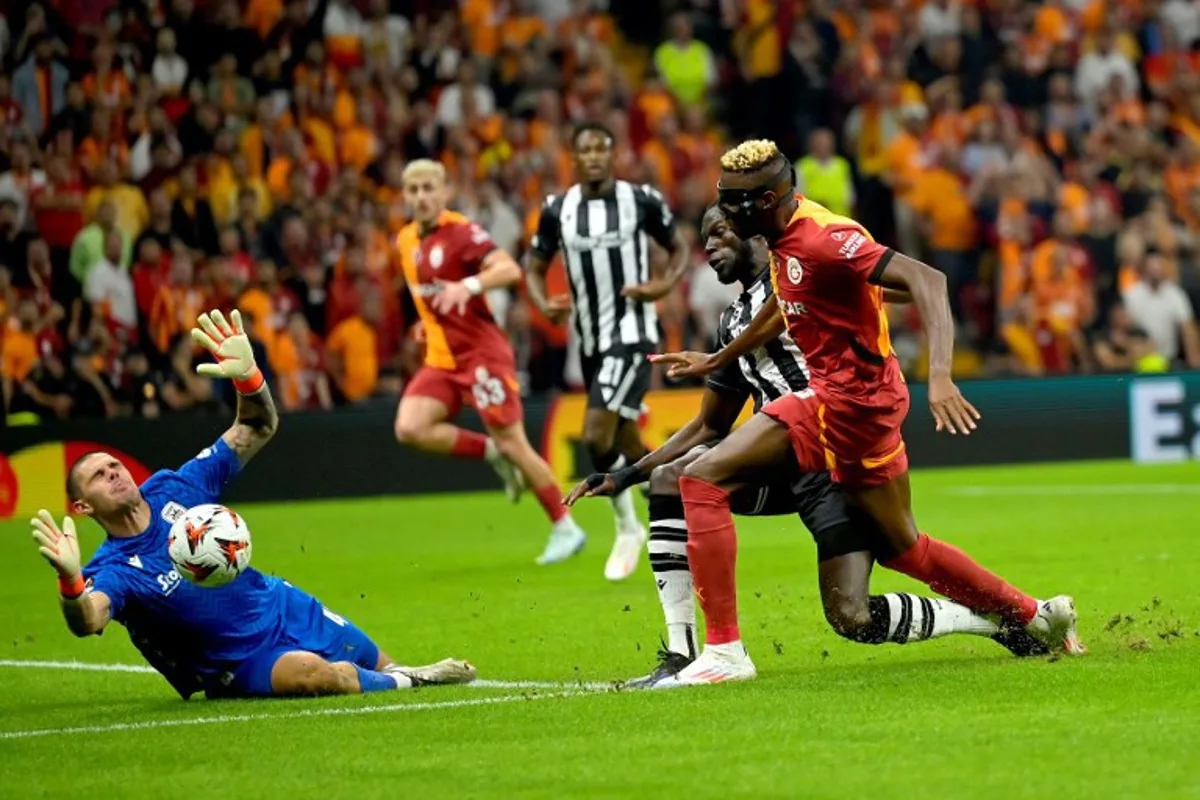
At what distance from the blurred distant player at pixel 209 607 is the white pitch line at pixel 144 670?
0.51 feet

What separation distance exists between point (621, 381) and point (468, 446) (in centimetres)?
184

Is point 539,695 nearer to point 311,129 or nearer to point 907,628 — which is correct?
point 907,628

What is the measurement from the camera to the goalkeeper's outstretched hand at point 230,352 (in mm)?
9016

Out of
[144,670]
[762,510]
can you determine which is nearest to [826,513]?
[762,510]

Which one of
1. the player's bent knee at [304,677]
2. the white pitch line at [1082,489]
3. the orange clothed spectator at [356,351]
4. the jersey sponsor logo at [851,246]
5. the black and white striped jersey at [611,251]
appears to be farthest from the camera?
the orange clothed spectator at [356,351]

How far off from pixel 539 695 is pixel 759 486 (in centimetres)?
120

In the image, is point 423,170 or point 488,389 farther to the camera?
point 488,389

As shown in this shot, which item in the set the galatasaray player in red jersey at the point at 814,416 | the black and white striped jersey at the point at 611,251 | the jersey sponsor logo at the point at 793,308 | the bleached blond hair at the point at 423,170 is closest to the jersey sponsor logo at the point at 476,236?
the bleached blond hair at the point at 423,170

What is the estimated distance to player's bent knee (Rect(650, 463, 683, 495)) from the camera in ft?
29.2

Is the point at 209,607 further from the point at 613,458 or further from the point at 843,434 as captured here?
the point at 613,458

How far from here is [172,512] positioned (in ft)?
29.0

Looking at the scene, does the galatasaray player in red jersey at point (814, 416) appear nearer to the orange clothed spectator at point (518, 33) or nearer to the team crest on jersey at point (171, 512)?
the team crest on jersey at point (171, 512)

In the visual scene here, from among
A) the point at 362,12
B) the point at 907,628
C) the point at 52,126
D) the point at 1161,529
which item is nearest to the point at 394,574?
the point at 1161,529

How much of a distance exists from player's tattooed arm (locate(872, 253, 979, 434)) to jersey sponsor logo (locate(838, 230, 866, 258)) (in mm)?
142
